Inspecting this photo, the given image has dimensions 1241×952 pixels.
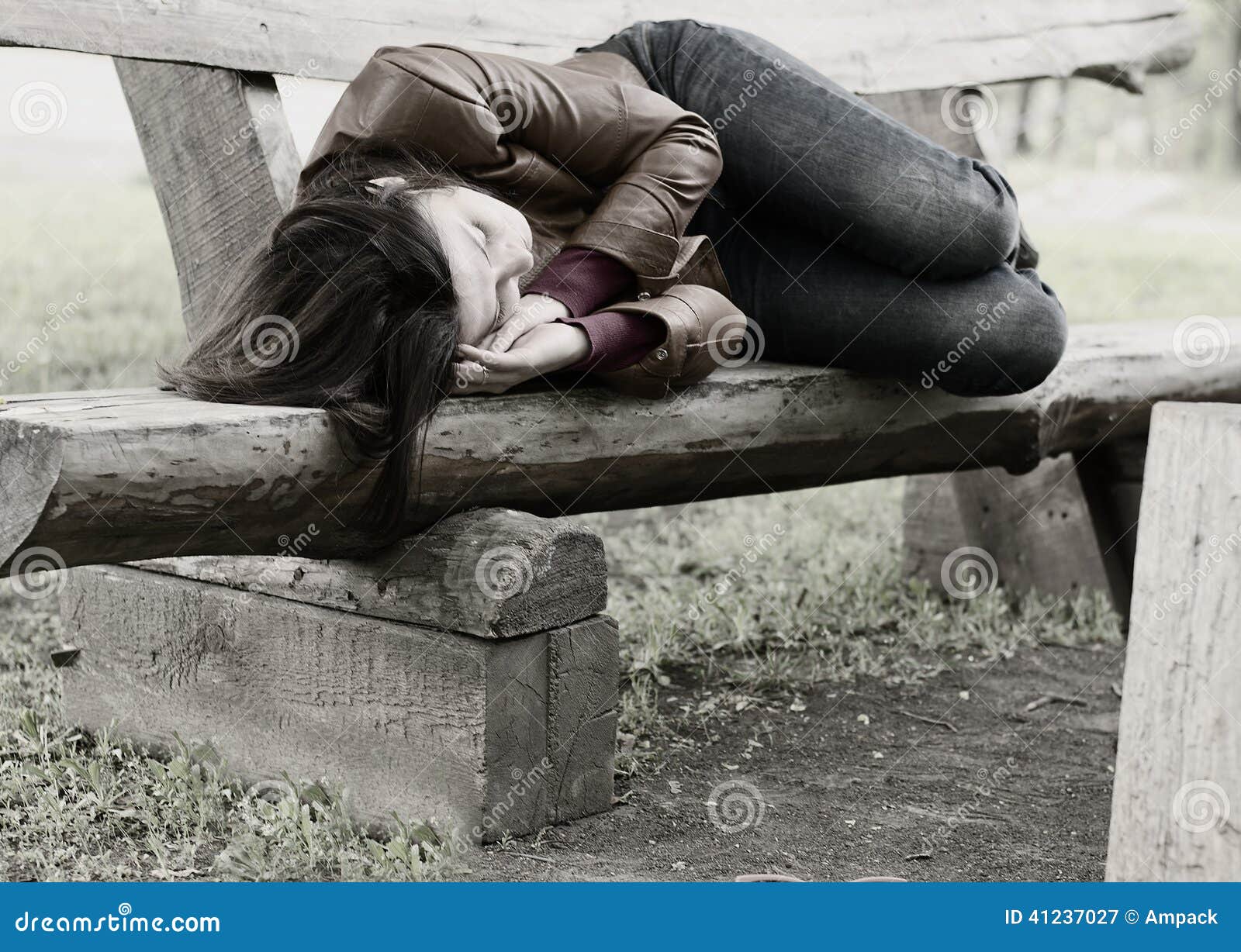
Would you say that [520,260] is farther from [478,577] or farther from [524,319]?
[478,577]

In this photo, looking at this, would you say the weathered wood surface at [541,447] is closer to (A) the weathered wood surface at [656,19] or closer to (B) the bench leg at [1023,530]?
(B) the bench leg at [1023,530]

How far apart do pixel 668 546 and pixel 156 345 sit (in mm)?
2341

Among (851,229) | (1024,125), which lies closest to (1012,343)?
(851,229)

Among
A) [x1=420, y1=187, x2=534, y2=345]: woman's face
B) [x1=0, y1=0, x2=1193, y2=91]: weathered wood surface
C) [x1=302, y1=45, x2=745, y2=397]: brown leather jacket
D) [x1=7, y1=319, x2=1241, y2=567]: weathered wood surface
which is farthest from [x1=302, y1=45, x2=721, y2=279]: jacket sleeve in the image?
[x1=0, y1=0, x2=1193, y2=91]: weathered wood surface

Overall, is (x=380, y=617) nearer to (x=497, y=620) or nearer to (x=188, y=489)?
(x=497, y=620)

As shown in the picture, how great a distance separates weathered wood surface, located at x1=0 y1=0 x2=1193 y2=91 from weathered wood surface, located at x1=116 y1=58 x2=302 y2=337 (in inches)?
2.8

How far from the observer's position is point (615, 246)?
245cm

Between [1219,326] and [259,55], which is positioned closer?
[259,55]

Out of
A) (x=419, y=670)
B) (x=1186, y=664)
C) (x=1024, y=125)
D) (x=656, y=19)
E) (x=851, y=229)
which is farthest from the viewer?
(x=1024, y=125)

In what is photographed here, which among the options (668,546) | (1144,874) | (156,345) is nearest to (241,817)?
(1144,874)

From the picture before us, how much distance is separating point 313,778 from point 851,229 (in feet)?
4.89

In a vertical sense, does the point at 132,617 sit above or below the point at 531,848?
above

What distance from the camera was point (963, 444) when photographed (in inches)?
122

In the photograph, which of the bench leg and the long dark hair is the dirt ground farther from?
the long dark hair
